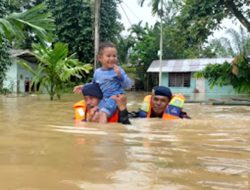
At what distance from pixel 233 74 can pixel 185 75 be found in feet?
56.4

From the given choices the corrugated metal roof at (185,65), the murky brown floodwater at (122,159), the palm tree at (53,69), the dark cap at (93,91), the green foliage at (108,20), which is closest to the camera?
the murky brown floodwater at (122,159)

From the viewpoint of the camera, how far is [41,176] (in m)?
2.15

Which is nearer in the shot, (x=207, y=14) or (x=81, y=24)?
(x=207, y=14)

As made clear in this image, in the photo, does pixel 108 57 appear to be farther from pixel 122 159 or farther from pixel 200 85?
pixel 200 85

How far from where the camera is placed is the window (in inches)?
1294

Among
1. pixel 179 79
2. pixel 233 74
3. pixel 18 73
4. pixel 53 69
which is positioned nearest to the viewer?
pixel 53 69

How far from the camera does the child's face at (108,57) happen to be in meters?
5.17

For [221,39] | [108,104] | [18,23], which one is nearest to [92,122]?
[108,104]

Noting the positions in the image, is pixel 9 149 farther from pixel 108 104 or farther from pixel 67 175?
pixel 108 104

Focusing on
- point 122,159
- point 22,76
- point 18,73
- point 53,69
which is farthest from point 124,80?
point 22,76

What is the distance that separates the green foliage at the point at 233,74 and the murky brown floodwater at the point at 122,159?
1135 centimetres

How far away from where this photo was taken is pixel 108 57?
5.19m

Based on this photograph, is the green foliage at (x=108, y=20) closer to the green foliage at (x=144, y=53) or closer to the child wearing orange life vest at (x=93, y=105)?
the green foliage at (x=144, y=53)

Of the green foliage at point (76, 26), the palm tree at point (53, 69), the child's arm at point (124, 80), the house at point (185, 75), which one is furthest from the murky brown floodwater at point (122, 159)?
the house at point (185, 75)
